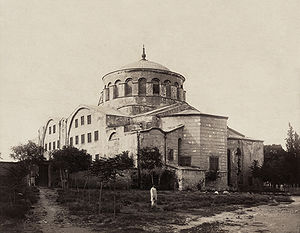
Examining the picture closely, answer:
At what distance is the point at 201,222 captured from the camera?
53.8 ft

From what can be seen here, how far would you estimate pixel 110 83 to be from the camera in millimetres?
48000

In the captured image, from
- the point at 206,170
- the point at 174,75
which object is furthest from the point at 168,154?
the point at 174,75

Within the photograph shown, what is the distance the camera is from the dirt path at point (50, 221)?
14.4 meters

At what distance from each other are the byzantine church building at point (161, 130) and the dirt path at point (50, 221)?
49.9 feet

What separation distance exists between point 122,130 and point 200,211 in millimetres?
20642

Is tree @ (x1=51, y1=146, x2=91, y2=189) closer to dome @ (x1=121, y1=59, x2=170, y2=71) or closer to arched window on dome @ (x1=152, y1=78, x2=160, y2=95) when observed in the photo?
arched window on dome @ (x1=152, y1=78, x2=160, y2=95)

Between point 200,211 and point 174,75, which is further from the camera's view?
point 174,75

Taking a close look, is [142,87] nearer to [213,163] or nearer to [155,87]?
[155,87]

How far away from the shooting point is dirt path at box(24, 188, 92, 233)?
14.4 metres

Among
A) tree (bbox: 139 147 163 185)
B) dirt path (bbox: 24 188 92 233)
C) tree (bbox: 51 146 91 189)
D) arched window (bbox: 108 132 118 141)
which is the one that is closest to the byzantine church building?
arched window (bbox: 108 132 118 141)

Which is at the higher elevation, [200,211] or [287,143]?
[287,143]

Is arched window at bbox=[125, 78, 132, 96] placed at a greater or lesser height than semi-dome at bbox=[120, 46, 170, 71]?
lesser

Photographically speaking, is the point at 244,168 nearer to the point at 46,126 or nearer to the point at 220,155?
the point at 220,155

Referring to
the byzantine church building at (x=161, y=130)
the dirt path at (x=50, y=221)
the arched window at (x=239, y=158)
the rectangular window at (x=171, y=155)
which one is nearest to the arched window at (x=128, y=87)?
the byzantine church building at (x=161, y=130)
